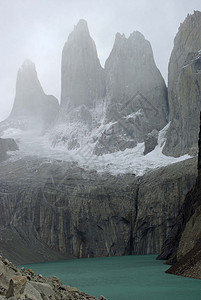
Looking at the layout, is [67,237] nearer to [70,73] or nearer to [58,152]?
[58,152]

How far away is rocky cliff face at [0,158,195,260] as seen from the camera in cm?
7144

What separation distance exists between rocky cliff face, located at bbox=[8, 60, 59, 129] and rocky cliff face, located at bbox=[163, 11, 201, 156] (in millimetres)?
65978

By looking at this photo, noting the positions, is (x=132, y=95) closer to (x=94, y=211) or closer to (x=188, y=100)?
(x=188, y=100)

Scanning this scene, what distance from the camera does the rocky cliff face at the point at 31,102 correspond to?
15650 centimetres

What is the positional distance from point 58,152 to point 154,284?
9118cm

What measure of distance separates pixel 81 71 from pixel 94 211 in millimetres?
72262

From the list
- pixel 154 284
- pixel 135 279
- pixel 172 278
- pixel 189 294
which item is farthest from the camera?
pixel 135 279

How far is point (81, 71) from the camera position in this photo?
13712 cm

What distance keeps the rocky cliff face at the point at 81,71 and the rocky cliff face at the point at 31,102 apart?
17130mm

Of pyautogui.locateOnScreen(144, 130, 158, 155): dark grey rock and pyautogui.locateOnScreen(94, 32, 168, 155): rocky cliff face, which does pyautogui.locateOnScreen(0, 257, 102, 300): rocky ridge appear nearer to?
pyautogui.locateOnScreen(144, 130, 158, 155): dark grey rock

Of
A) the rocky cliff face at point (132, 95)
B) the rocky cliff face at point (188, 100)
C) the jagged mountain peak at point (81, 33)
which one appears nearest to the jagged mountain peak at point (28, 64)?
the jagged mountain peak at point (81, 33)

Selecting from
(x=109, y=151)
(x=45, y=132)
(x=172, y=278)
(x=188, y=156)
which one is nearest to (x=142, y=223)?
(x=188, y=156)

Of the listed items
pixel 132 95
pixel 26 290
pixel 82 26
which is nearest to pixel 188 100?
pixel 132 95

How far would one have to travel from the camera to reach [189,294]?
20.7 meters
